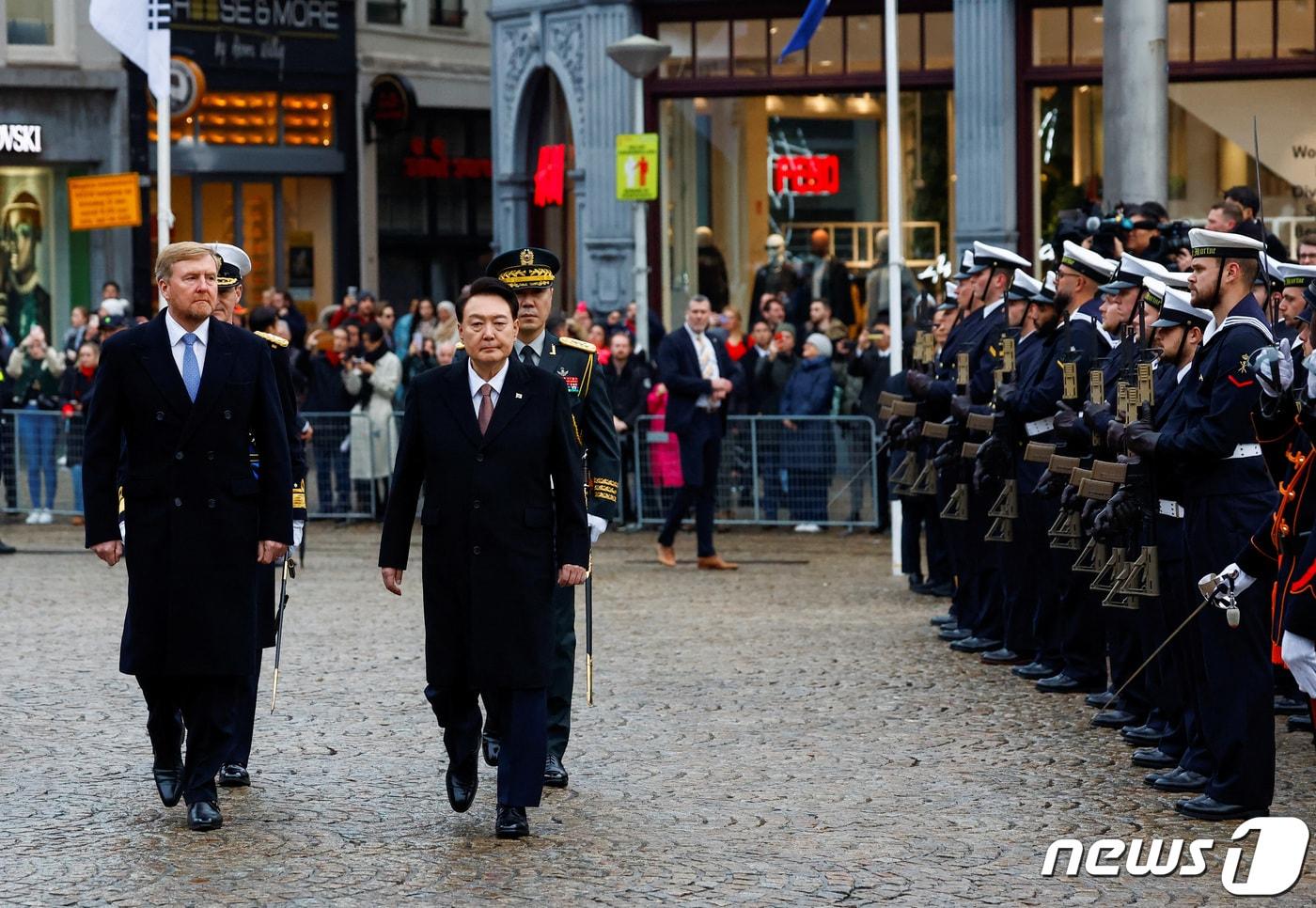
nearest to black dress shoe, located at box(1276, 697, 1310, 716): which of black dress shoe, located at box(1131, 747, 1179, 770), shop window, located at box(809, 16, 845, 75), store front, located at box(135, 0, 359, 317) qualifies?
black dress shoe, located at box(1131, 747, 1179, 770)

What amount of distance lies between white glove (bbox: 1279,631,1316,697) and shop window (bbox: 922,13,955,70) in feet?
54.0

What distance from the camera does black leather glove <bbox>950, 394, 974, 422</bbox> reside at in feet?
41.2

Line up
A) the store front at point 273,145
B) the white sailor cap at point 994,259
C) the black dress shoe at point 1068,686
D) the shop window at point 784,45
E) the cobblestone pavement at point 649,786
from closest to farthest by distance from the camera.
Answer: the cobblestone pavement at point 649,786, the black dress shoe at point 1068,686, the white sailor cap at point 994,259, the shop window at point 784,45, the store front at point 273,145

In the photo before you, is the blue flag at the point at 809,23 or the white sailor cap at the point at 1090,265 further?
the blue flag at the point at 809,23

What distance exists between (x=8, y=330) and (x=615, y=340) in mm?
16034

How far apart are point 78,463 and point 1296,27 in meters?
12.0

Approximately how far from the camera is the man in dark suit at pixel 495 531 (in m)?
8.18

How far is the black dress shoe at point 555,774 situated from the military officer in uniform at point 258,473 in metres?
1.16

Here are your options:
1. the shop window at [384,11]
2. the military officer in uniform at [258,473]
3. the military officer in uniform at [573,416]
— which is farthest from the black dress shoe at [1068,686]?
the shop window at [384,11]

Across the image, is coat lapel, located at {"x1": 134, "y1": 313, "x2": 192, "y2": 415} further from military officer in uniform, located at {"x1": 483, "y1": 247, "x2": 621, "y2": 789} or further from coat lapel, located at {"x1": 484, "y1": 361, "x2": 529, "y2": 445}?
military officer in uniform, located at {"x1": 483, "y1": 247, "x2": 621, "y2": 789}

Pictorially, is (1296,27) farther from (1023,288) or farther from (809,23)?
(1023,288)

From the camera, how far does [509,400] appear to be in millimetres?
8266

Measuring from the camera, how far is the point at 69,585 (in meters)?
16.1

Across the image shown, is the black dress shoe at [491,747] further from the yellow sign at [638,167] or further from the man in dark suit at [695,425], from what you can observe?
the yellow sign at [638,167]
